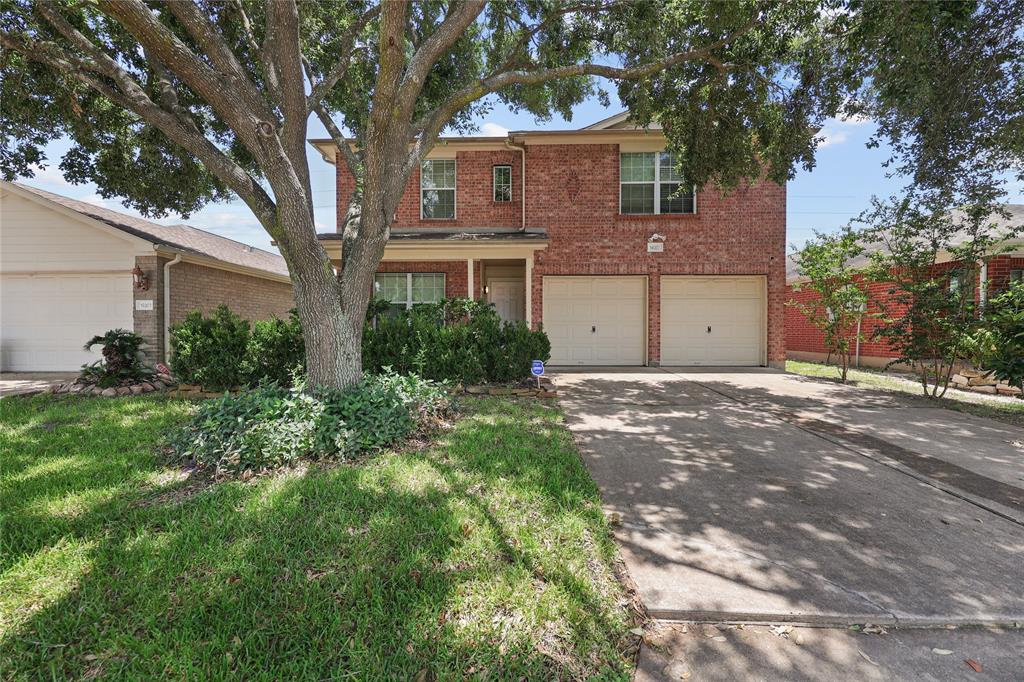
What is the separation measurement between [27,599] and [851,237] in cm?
1151

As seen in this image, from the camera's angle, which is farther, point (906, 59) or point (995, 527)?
point (906, 59)

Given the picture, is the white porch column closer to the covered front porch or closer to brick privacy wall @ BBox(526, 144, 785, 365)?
the covered front porch

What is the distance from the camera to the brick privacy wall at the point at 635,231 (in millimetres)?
10883

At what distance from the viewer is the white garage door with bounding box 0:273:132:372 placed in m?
9.86

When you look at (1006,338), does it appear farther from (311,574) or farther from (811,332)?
(311,574)

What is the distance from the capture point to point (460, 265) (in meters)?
11.5

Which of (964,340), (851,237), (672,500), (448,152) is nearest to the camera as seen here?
(672,500)

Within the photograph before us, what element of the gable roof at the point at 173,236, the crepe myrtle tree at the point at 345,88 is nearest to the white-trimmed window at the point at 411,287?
the crepe myrtle tree at the point at 345,88

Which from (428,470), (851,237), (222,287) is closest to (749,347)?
(851,237)

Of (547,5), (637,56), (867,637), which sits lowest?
(867,637)

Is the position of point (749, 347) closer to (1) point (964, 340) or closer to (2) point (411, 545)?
(1) point (964, 340)

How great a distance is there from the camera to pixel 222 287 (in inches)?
472

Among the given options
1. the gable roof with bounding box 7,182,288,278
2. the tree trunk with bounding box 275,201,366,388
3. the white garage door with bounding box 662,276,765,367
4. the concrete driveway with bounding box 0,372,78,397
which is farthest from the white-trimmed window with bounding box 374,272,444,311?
the tree trunk with bounding box 275,201,366,388

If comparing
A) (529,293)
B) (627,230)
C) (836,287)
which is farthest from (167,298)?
(836,287)
